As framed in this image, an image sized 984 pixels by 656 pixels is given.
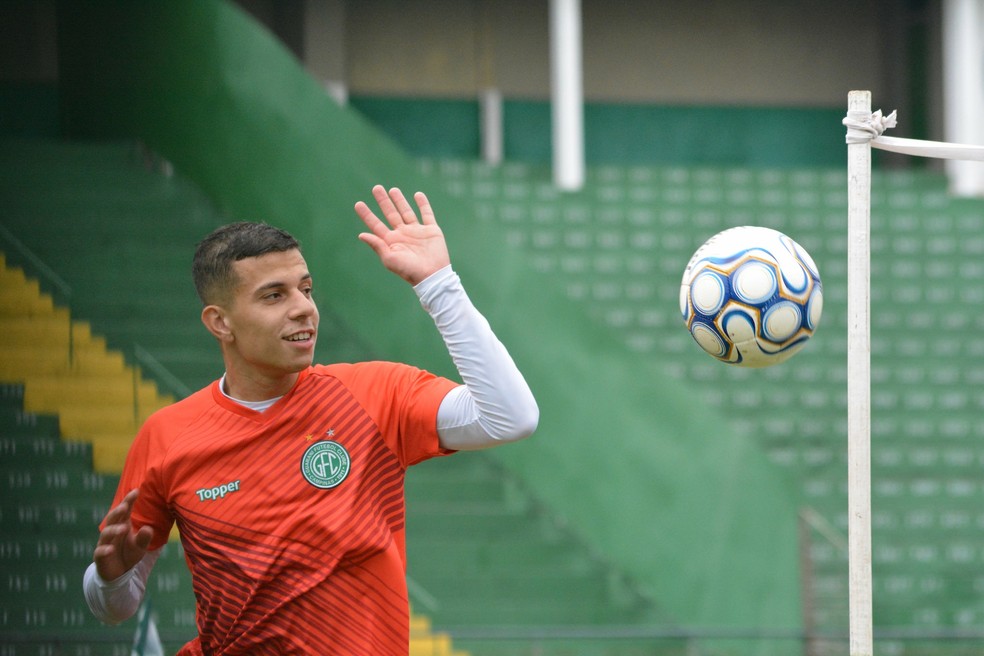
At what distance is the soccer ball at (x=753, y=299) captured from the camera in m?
3.93

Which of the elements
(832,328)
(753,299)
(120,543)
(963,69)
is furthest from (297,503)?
(963,69)

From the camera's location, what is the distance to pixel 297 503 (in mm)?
2984

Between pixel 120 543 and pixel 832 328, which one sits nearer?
pixel 120 543

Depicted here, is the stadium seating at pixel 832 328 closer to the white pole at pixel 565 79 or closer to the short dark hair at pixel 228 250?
the white pole at pixel 565 79

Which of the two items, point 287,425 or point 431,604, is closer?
point 287,425

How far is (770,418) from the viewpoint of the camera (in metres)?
11.6

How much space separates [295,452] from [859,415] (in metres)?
1.32

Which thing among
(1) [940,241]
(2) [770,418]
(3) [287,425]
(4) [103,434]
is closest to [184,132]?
(4) [103,434]

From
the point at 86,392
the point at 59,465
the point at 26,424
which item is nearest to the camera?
the point at 26,424

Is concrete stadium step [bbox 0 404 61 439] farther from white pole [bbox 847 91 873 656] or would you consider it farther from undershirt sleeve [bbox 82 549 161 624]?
white pole [bbox 847 91 873 656]

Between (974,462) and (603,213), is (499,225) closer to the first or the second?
(603,213)

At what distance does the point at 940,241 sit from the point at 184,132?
25.5ft

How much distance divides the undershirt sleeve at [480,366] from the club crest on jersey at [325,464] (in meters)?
0.32

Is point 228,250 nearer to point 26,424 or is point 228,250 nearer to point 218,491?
point 218,491
